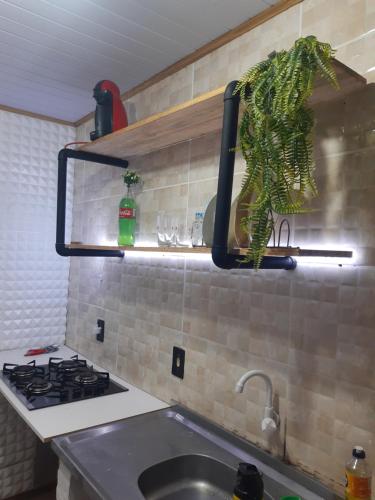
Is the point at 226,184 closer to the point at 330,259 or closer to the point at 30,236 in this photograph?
the point at 330,259

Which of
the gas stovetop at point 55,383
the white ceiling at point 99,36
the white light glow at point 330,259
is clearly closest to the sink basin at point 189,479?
the gas stovetop at point 55,383

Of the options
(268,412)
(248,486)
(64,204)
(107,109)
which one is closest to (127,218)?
(64,204)

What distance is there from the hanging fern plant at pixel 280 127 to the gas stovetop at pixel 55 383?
4.09ft

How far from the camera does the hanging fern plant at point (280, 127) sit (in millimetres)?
900

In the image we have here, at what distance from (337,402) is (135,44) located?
159 centimetres

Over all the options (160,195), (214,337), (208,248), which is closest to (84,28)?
(160,195)

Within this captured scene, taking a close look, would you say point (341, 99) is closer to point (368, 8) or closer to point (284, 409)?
point (368, 8)

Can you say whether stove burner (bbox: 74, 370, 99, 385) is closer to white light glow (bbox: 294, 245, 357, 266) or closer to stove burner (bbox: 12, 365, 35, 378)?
stove burner (bbox: 12, 365, 35, 378)

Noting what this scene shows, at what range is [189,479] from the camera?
137 cm

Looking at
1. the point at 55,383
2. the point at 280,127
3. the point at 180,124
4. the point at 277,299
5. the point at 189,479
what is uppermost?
the point at 180,124

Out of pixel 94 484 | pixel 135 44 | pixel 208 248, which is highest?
pixel 135 44

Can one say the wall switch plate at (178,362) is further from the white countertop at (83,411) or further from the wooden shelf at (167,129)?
the wooden shelf at (167,129)

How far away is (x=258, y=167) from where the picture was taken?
97 centimetres

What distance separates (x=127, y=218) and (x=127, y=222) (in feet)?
0.08
